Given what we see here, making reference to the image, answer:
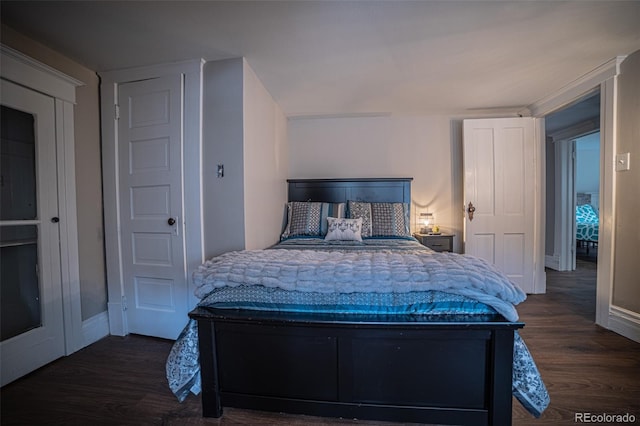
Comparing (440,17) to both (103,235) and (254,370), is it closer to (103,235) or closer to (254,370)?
(254,370)

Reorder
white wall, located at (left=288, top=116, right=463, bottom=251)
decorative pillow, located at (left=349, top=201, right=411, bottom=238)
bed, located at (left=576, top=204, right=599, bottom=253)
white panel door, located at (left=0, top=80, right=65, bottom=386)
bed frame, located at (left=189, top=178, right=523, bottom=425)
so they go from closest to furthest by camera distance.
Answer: bed frame, located at (left=189, top=178, right=523, bottom=425), white panel door, located at (left=0, top=80, right=65, bottom=386), decorative pillow, located at (left=349, top=201, right=411, bottom=238), white wall, located at (left=288, top=116, right=463, bottom=251), bed, located at (left=576, top=204, right=599, bottom=253)

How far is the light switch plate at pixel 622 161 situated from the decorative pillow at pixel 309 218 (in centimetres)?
246

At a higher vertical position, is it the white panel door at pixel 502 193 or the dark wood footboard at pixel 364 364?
the white panel door at pixel 502 193

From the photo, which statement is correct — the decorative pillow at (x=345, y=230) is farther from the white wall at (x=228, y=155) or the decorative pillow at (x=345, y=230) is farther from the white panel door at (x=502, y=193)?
the white panel door at (x=502, y=193)

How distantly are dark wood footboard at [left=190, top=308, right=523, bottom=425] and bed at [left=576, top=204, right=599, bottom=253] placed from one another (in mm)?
6038

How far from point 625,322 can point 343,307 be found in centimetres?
256

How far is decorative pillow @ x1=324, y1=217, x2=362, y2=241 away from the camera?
254 cm

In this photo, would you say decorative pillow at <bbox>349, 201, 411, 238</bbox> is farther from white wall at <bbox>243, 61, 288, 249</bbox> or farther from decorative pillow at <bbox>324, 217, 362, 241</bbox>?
white wall at <bbox>243, 61, 288, 249</bbox>

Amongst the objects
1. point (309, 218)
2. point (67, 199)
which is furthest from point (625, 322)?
point (67, 199)

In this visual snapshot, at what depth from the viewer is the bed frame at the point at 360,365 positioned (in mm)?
1087

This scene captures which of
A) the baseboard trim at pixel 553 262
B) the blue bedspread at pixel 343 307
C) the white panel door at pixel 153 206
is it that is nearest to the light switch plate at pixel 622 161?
the blue bedspread at pixel 343 307

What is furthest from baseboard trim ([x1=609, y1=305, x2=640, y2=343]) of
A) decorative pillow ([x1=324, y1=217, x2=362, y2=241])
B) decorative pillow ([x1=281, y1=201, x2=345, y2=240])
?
decorative pillow ([x1=281, y1=201, x2=345, y2=240])

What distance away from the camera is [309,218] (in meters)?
2.80

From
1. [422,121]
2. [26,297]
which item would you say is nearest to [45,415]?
[26,297]
